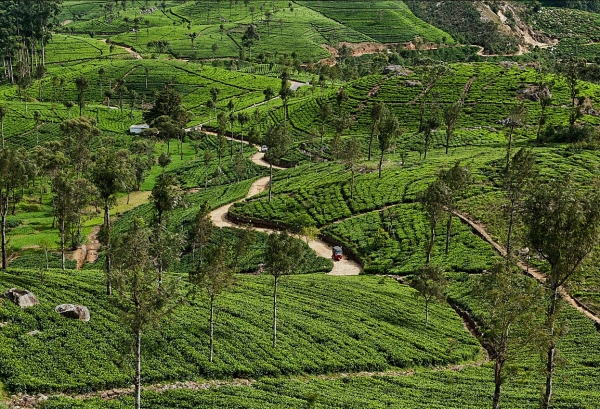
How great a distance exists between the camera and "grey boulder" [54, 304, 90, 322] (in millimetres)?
46031

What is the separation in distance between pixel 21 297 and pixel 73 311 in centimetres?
456

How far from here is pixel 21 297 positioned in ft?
152

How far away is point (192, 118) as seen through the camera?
186 m

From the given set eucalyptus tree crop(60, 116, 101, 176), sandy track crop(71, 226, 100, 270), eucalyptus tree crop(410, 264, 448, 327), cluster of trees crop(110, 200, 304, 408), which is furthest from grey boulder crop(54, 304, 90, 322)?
eucalyptus tree crop(60, 116, 101, 176)

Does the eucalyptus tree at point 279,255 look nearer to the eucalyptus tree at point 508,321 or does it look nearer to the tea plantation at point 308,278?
the tea plantation at point 308,278

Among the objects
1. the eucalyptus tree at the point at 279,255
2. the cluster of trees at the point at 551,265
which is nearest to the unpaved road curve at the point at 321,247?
the eucalyptus tree at the point at 279,255

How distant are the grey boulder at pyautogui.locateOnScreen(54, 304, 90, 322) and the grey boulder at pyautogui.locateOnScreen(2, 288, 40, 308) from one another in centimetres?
245

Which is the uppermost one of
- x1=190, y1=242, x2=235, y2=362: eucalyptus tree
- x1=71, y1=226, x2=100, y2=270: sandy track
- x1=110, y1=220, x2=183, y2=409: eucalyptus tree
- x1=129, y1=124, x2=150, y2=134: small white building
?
x1=110, y1=220, x2=183, y2=409: eucalyptus tree

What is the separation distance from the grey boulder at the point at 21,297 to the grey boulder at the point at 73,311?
245 cm

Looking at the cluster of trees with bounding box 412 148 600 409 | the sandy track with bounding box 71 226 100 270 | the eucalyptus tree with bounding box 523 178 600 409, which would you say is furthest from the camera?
the sandy track with bounding box 71 226 100 270

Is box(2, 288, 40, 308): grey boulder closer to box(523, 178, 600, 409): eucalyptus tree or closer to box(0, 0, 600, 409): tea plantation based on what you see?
box(0, 0, 600, 409): tea plantation

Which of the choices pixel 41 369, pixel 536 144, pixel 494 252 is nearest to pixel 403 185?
pixel 494 252

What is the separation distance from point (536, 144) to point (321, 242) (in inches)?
2568

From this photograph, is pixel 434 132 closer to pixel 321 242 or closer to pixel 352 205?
pixel 352 205
